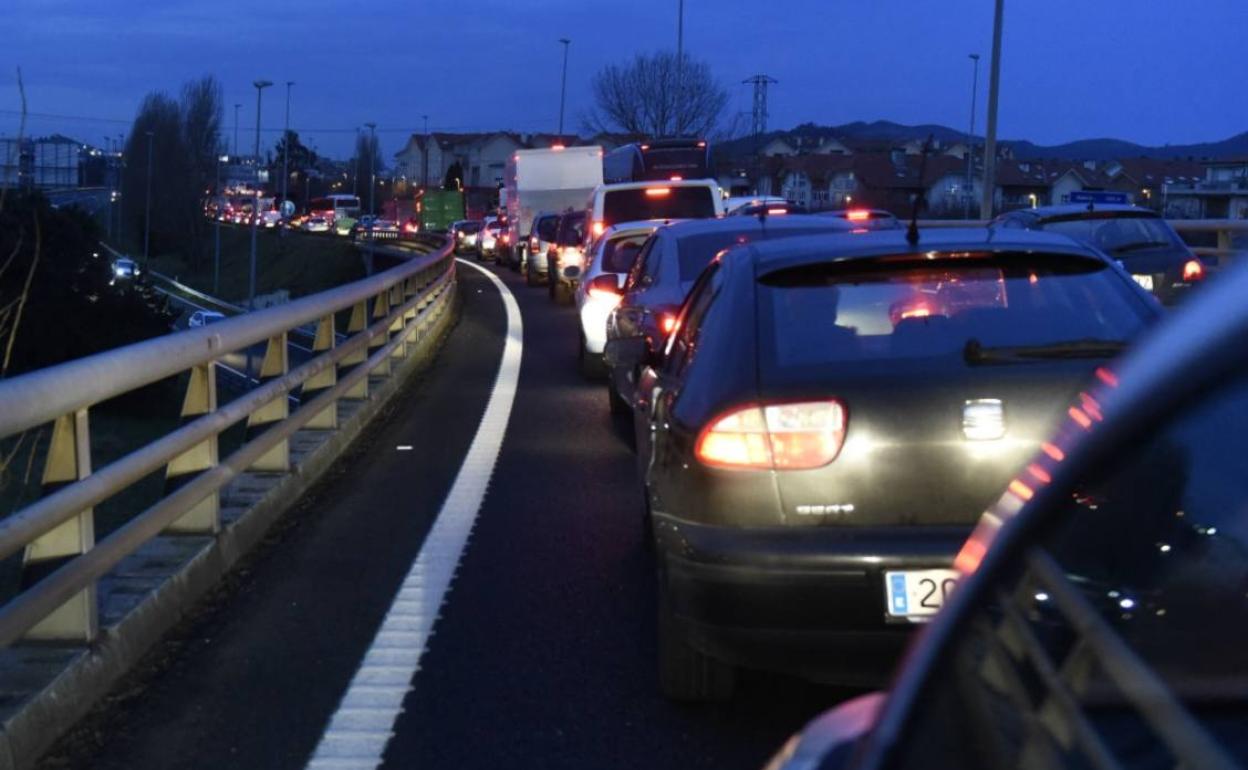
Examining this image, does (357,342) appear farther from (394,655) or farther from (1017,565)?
(1017,565)

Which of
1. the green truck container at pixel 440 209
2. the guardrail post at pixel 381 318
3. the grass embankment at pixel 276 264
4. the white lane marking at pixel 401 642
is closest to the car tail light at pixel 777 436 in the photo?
the white lane marking at pixel 401 642

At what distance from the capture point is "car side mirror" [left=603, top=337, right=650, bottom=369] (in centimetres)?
786

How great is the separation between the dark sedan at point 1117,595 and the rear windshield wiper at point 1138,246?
17.2 meters

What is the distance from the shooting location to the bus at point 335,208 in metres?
105

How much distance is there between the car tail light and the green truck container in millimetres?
91064

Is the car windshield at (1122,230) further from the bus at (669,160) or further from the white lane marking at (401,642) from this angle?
the bus at (669,160)

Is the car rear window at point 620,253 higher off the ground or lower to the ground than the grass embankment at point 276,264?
higher

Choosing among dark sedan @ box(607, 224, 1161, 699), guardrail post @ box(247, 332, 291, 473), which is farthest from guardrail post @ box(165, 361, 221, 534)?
dark sedan @ box(607, 224, 1161, 699)

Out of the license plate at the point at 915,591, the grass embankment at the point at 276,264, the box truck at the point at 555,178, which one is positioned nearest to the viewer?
the license plate at the point at 915,591

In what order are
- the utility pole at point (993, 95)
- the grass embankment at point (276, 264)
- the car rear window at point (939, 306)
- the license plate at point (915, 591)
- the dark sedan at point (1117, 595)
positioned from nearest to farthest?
the dark sedan at point (1117, 595) < the license plate at point (915, 591) < the car rear window at point (939, 306) < the utility pole at point (993, 95) < the grass embankment at point (276, 264)

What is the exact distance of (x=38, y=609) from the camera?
4.91 m

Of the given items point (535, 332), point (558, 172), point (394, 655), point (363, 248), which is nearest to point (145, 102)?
point (363, 248)

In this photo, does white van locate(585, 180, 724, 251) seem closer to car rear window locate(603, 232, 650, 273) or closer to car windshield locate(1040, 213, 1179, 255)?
car rear window locate(603, 232, 650, 273)

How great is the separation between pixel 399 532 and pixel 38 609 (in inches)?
144
